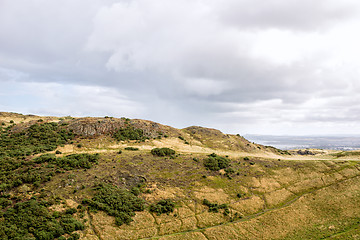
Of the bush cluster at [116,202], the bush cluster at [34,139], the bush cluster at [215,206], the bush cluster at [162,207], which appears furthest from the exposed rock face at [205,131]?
the bush cluster at [116,202]

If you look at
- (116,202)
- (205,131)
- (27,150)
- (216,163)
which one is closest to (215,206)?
(216,163)

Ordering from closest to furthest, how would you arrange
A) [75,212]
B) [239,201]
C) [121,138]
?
[75,212] < [239,201] < [121,138]

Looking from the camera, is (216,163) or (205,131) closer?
(216,163)

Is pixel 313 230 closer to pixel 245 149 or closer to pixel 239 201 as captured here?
pixel 239 201

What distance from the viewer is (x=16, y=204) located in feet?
114

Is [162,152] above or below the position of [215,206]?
above

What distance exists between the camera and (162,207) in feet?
142

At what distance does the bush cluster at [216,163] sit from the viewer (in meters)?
64.3

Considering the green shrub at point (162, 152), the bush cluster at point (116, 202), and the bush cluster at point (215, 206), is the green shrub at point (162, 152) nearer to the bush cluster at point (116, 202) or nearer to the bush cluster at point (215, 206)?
the bush cluster at point (116, 202)

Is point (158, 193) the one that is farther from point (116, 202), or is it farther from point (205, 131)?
point (205, 131)

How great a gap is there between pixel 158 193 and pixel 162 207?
5.62 metres

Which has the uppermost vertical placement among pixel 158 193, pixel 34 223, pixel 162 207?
pixel 158 193

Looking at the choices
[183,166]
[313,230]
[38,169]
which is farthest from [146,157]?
[313,230]

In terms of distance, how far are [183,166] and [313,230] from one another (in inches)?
1460
